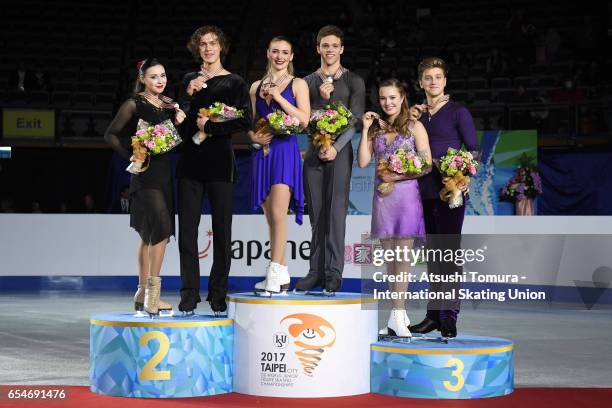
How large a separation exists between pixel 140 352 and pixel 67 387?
0.93 meters

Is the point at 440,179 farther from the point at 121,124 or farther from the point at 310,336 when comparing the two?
the point at 121,124

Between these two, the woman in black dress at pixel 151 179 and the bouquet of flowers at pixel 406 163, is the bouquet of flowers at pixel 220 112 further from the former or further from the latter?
the bouquet of flowers at pixel 406 163

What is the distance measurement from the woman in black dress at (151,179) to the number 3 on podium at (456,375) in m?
1.90

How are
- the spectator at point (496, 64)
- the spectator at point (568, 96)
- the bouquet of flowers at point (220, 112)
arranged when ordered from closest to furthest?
the bouquet of flowers at point (220, 112) → the spectator at point (568, 96) → the spectator at point (496, 64)

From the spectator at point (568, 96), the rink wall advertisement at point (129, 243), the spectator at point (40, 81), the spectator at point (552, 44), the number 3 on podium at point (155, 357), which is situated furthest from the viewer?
the spectator at point (40, 81)

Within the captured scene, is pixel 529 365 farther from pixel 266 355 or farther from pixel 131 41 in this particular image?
pixel 131 41

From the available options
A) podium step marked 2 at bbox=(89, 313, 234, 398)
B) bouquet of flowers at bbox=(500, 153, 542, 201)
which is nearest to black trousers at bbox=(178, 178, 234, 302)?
podium step marked 2 at bbox=(89, 313, 234, 398)

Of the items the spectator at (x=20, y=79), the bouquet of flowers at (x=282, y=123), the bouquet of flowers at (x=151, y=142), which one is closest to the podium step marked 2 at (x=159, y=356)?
the bouquet of flowers at (x=151, y=142)

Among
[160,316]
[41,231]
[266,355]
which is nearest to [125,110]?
[160,316]

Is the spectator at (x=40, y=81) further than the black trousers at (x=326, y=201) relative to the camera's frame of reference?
Yes

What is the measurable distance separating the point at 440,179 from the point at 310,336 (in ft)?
4.55

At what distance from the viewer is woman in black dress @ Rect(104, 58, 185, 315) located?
669cm

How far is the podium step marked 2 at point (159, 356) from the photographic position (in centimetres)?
639

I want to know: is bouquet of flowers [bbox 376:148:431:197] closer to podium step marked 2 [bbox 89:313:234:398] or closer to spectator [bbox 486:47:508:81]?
podium step marked 2 [bbox 89:313:234:398]
